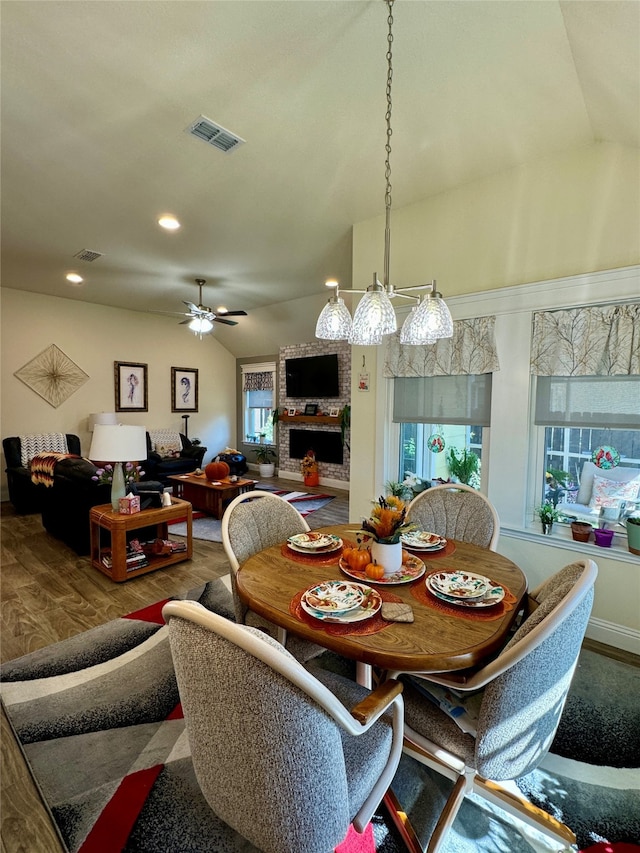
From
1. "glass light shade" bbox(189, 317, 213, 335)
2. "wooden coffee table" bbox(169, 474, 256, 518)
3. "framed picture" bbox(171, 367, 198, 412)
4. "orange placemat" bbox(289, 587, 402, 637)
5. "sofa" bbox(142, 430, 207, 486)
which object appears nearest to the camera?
"orange placemat" bbox(289, 587, 402, 637)

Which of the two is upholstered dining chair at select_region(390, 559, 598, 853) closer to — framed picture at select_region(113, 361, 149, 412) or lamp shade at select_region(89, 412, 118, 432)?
lamp shade at select_region(89, 412, 118, 432)

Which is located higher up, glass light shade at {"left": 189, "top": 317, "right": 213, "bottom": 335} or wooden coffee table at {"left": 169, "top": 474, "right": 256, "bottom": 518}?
glass light shade at {"left": 189, "top": 317, "right": 213, "bottom": 335}

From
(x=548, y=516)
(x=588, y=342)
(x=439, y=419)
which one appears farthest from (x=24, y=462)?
(x=588, y=342)

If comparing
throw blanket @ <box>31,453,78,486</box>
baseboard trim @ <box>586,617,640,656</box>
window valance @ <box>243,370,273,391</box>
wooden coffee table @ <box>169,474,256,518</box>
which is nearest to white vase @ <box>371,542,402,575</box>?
baseboard trim @ <box>586,617,640,656</box>

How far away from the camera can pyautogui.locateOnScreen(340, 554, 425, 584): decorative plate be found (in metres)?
1.57

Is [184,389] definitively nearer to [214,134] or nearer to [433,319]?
[214,134]

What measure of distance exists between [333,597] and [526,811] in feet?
3.19

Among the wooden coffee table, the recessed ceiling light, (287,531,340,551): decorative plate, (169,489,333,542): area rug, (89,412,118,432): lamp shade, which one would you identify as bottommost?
(169,489,333,542): area rug

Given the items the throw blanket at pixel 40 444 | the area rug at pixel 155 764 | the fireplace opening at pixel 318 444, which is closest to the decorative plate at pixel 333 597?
the area rug at pixel 155 764

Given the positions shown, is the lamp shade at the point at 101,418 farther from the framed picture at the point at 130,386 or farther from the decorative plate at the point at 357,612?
the decorative plate at the point at 357,612

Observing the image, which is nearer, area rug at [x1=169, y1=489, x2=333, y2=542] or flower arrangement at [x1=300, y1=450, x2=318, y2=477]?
A: area rug at [x1=169, y1=489, x2=333, y2=542]

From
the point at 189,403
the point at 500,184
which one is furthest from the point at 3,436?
the point at 500,184

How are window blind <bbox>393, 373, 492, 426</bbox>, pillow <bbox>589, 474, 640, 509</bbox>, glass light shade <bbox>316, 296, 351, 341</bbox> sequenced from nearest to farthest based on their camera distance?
1. glass light shade <bbox>316, 296, 351, 341</bbox>
2. pillow <bbox>589, 474, 640, 509</bbox>
3. window blind <bbox>393, 373, 492, 426</bbox>

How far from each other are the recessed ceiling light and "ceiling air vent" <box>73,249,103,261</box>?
1.21 meters
